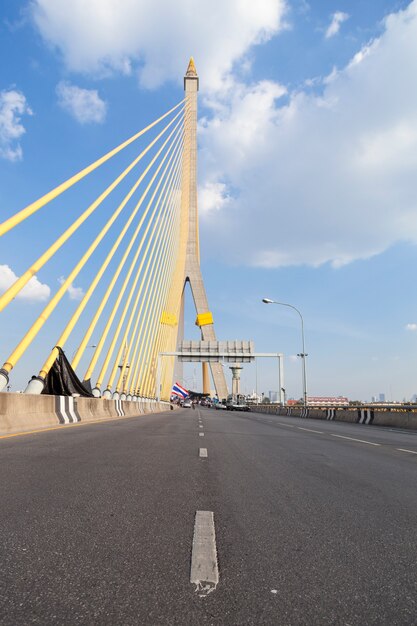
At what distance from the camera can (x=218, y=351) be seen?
186 ft

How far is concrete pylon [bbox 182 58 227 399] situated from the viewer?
187 ft

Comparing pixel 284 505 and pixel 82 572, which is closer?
pixel 82 572

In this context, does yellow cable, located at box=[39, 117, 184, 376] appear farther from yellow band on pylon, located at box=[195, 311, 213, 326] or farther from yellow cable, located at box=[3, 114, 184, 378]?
yellow band on pylon, located at box=[195, 311, 213, 326]

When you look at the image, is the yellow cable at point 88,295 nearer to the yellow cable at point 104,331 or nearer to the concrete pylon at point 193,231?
the yellow cable at point 104,331

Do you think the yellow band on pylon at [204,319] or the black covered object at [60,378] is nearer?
the black covered object at [60,378]

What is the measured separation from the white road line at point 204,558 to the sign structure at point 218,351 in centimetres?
5160

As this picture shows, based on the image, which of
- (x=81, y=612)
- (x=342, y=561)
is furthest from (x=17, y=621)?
(x=342, y=561)

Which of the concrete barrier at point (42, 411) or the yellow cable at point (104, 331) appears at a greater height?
the yellow cable at point (104, 331)

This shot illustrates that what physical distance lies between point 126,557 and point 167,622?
908 mm

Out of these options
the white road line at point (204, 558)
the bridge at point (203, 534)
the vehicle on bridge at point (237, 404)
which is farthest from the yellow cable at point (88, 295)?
the vehicle on bridge at point (237, 404)

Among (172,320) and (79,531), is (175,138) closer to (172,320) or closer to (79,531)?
(172,320)

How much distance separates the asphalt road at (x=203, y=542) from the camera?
2434 mm

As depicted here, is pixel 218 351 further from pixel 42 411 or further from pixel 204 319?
pixel 42 411

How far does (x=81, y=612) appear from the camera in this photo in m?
2.34
